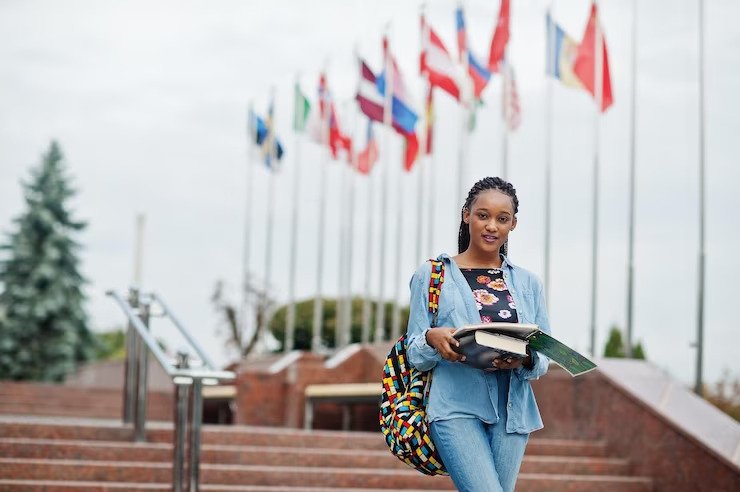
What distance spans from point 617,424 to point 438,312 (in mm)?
5522

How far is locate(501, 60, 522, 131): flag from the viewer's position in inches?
665

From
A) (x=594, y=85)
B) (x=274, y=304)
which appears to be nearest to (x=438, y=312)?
(x=594, y=85)

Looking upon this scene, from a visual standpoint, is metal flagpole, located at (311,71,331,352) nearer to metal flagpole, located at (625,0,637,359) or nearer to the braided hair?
metal flagpole, located at (625,0,637,359)

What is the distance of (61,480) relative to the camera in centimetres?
767

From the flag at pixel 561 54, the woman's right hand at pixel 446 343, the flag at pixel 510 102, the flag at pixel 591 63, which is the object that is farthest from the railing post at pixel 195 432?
the flag at pixel 510 102

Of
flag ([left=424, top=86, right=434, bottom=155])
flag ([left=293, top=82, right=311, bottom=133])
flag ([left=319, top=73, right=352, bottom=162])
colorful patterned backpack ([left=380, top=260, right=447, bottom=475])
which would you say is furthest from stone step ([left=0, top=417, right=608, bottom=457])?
flag ([left=293, top=82, right=311, bottom=133])

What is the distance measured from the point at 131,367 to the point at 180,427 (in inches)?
92.8

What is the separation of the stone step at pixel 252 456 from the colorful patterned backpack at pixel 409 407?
15.0 feet

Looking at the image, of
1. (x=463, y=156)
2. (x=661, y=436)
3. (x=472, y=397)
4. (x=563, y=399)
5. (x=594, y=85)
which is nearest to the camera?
(x=472, y=397)

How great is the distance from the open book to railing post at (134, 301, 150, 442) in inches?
210

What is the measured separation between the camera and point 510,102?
17.2 m

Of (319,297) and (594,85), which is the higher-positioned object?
(594,85)

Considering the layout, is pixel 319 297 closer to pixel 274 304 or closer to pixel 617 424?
pixel 274 304

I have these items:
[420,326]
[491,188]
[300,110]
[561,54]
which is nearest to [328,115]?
[300,110]
